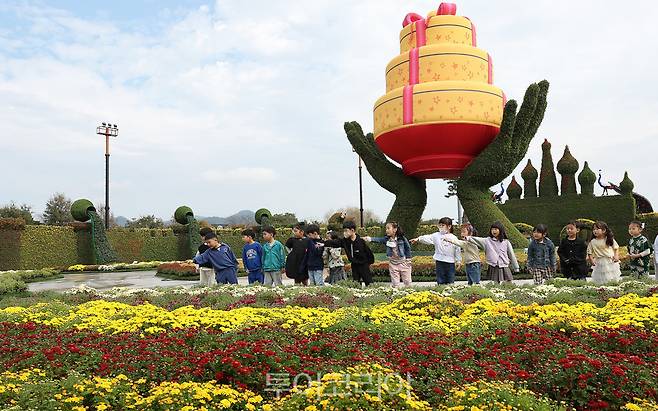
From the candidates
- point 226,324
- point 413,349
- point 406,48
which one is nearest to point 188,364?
point 226,324

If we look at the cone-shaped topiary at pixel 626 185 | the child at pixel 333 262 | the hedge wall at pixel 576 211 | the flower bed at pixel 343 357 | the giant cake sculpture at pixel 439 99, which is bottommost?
the flower bed at pixel 343 357

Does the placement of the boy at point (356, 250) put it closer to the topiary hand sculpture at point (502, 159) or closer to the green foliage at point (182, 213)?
the topiary hand sculpture at point (502, 159)

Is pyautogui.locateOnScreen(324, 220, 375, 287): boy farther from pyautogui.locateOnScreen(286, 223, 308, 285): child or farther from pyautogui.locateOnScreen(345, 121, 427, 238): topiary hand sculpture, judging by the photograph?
pyautogui.locateOnScreen(345, 121, 427, 238): topiary hand sculpture

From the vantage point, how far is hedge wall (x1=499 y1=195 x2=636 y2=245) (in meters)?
25.0

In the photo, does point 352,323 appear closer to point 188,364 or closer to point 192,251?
point 188,364

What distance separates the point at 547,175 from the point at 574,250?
19157 millimetres

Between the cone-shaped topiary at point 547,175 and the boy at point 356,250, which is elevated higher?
the cone-shaped topiary at point 547,175

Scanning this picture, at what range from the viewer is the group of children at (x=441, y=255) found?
8.97 m

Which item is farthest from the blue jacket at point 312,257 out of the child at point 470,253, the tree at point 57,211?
the tree at point 57,211

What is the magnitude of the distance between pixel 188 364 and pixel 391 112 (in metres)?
14.2

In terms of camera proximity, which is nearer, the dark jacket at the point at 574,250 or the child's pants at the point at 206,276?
the dark jacket at the point at 574,250

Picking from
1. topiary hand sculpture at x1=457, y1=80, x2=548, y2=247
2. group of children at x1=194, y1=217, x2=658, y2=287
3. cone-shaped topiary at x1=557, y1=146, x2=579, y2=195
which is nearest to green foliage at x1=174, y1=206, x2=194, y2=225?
topiary hand sculpture at x1=457, y1=80, x2=548, y2=247

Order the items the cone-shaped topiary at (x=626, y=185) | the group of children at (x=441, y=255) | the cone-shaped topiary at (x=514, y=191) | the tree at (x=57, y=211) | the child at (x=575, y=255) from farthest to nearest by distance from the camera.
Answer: the tree at (x=57, y=211) < the cone-shaped topiary at (x=514, y=191) < the cone-shaped topiary at (x=626, y=185) < the child at (x=575, y=255) < the group of children at (x=441, y=255)

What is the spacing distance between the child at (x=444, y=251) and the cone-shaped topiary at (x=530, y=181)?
2012 cm
